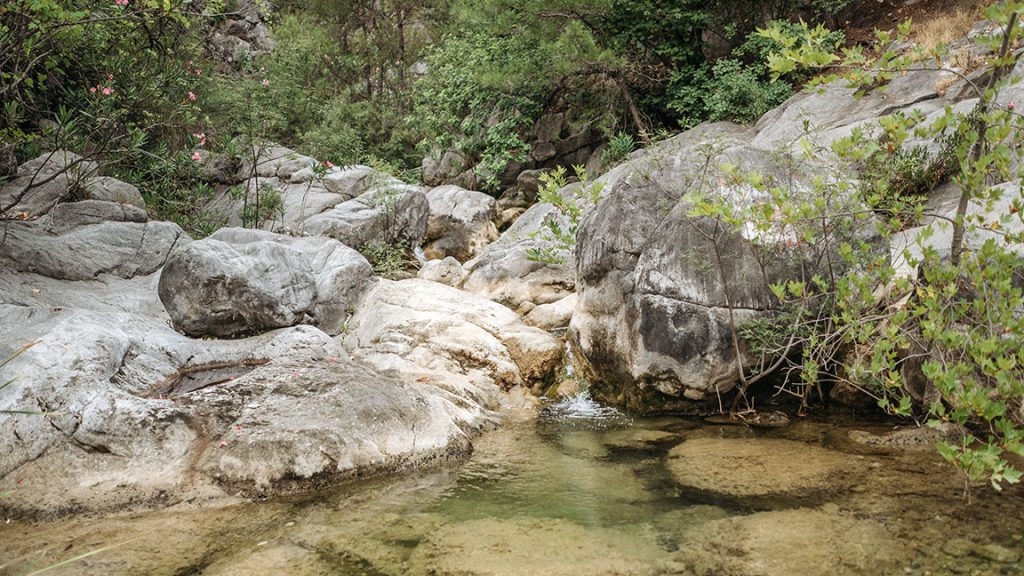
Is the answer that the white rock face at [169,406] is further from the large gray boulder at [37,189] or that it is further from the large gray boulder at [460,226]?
the large gray boulder at [460,226]

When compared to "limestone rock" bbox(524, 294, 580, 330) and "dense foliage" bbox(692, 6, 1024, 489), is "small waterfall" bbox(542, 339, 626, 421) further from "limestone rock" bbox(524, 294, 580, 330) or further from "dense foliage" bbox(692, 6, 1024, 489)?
"dense foliage" bbox(692, 6, 1024, 489)

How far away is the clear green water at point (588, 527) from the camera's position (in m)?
3.45

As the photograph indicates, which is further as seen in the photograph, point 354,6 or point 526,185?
point 354,6

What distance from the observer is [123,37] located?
8312mm

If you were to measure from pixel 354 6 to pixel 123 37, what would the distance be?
14621mm

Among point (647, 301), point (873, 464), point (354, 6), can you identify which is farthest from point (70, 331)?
point (354, 6)

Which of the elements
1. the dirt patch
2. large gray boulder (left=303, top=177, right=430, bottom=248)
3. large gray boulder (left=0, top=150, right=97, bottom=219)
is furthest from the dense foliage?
the dirt patch

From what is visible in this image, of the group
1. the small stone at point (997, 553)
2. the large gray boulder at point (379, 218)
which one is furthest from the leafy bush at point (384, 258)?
the small stone at point (997, 553)

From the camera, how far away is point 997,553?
3.41 m

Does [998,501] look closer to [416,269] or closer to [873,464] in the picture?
[873,464]

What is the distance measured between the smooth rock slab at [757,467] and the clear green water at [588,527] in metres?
0.02

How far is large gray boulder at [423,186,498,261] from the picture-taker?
47.7 feet

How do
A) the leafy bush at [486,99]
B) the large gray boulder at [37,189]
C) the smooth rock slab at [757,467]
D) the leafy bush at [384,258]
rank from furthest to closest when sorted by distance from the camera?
the leafy bush at [486,99] → the leafy bush at [384,258] → the large gray boulder at [37,189] → the smooth rock slab at [757,467]

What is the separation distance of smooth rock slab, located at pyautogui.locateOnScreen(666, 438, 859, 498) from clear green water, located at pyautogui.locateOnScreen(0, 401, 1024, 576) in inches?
0.9
